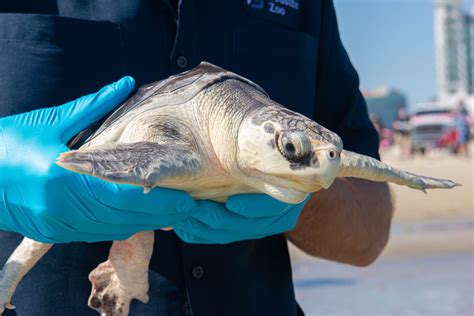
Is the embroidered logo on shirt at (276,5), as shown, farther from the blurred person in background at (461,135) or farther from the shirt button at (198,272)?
the blurred person in background at (461,135)

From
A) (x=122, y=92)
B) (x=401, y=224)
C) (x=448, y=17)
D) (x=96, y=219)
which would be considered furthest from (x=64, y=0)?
(x=448, y=17)

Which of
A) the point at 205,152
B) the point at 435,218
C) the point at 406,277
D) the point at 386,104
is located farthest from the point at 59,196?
the point at 386,104

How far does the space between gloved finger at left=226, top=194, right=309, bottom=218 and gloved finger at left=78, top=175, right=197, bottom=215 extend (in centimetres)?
13

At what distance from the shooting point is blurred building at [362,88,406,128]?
38.9 m

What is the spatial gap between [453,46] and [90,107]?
84.0 metres

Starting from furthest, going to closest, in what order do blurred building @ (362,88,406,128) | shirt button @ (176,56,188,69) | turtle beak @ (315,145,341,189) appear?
blurred building @ (362,88,406,128) < shirt button @ (176,56,188,69) < turtle beak @ (315,145,341,189)

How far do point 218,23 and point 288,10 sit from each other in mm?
242

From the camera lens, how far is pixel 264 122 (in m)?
1.55

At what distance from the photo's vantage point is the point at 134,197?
58.0 inches

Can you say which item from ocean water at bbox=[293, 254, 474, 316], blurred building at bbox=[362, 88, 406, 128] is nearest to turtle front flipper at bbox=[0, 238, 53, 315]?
ocean water at bbox=[293, 254, 474, 316]

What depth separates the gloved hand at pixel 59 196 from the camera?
145cm

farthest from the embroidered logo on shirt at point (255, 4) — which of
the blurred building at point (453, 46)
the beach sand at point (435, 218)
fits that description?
the blurred building at point (453, 46)

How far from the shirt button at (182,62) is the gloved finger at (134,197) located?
15.7 inches

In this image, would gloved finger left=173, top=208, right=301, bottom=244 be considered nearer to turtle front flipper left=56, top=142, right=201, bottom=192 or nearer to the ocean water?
turtle front flipper left=56, top=142, right=201, bottom=192
